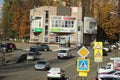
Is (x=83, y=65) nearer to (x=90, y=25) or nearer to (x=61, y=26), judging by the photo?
(x=61, y=26)

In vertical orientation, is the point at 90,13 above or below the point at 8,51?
above

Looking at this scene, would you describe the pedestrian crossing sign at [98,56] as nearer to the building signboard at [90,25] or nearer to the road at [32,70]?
the road at [32,70]

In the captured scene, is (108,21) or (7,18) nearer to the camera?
(108,21)

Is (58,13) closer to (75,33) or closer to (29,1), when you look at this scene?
(75,33)

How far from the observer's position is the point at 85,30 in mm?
102250

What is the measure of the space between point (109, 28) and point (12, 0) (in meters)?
37.8

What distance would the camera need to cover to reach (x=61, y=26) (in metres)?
101

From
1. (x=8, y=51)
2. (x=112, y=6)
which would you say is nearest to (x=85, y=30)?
(x=112, y=6)

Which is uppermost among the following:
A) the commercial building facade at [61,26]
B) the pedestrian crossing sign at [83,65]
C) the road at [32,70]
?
the commercial building facade at [61,26]

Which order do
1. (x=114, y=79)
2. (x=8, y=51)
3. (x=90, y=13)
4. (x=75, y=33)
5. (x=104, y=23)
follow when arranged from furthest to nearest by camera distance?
(x=90, y=13) < (x=104, y=23) < (x=75, y=33) < (x=8, y=51) < (x=114, y=79)

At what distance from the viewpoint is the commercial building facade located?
328 ft

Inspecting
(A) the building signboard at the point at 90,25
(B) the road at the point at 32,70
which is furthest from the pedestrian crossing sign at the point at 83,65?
(A) the building signboard at the point at 90,25

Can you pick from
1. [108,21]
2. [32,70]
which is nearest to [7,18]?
[108,21]

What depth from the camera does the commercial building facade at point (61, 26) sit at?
3935 inches
